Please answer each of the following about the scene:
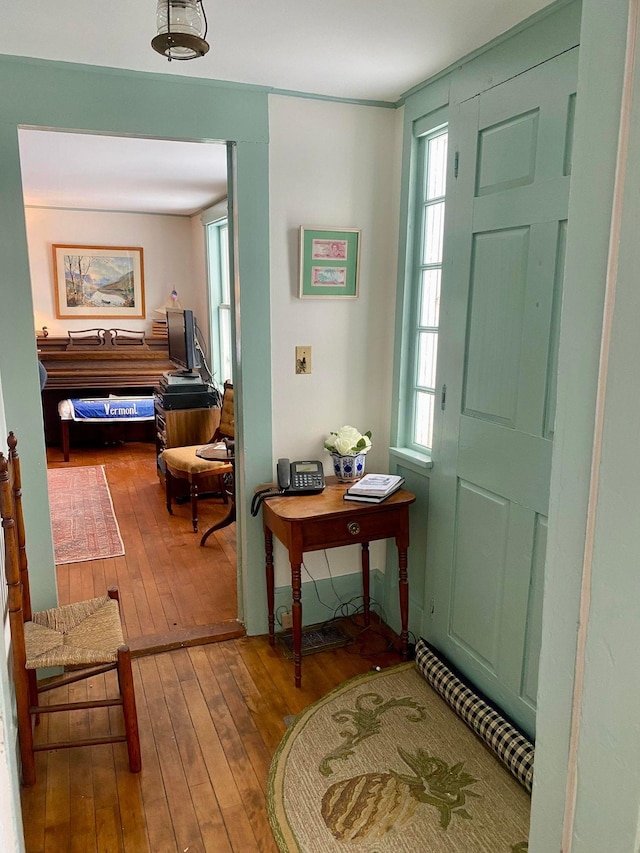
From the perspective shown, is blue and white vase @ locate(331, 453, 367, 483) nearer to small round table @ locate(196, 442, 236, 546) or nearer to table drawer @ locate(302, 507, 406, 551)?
table drawer @ locate(302, 507, 406, 551)

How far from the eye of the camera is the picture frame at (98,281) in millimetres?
6395

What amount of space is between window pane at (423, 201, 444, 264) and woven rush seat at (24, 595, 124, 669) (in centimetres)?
182

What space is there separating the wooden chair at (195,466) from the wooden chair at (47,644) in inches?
76.2

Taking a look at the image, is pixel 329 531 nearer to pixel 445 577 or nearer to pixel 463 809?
pixel 445 577

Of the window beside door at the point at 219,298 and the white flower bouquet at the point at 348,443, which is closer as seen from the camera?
the white flower bouquet at the point at 348,443

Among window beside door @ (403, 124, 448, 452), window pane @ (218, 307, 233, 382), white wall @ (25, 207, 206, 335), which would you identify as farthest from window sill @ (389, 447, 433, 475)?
white wall @ (25, 207, 206, 335)

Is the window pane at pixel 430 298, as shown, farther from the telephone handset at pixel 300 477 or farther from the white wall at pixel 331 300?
the telephone handset at pixel 300 477

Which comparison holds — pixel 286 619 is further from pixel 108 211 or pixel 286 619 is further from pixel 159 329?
pixel 108 211

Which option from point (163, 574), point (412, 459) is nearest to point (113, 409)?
point (163, 574)

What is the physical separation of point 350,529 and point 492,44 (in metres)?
1.75

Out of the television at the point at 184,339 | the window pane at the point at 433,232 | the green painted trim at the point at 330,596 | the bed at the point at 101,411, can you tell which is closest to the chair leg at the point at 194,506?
the television at the point at 184,339

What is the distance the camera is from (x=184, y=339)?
17.3 ft

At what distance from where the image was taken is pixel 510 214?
204cm

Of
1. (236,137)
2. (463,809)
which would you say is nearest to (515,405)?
(463,809)
